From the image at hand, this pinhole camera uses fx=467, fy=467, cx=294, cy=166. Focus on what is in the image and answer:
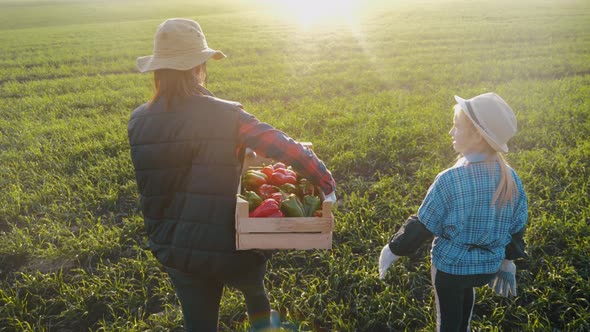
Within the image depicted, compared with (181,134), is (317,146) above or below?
below

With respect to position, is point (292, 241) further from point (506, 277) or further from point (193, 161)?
point (506, 277)

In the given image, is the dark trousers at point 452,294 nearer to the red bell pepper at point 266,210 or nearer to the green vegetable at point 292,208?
the green vegetable at point 292,208

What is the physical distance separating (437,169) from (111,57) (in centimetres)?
1542

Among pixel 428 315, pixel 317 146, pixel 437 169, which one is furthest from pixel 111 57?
pixel 428 315

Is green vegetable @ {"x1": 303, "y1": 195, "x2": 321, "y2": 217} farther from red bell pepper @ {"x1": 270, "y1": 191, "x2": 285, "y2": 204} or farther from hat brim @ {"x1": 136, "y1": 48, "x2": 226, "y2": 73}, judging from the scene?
hat brim @ {"x1": 136, "y1": 48, "x2": 226, "y2": 73}

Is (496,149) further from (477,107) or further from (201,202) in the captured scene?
(201,202)

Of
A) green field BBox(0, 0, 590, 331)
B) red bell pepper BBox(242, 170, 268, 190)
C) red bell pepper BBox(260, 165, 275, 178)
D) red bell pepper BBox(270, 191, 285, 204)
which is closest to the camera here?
red bell pepper BBox(270, 191, 285, 204)

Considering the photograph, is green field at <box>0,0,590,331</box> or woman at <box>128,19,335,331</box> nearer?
woman at <box>128,19,335,331</box>

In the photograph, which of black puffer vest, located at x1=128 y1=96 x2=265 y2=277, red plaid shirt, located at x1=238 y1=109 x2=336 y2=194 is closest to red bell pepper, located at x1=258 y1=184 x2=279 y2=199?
black puffer vest, located at x1=128 y1=96 x2=265 y2=277

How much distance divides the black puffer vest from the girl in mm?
947

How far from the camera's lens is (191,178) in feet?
7.11

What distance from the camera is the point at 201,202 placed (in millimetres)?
2184

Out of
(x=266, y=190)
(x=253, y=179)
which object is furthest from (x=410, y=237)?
(x=253, y=179)

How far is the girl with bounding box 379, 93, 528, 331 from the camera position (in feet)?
7.55
